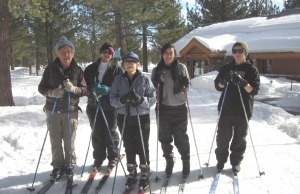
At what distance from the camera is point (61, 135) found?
502 centimetres

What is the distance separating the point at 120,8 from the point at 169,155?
2014 cm

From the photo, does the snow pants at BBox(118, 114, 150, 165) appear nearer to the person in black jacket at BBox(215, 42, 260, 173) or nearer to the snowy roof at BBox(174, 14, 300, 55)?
the person in black jacket at BBox(215, 42, 260, 173)

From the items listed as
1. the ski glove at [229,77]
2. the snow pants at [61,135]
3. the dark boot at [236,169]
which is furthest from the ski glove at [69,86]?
the dark boot at [236,169]

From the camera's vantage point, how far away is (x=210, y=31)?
28344mm

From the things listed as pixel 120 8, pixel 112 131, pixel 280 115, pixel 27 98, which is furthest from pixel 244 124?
pixel 120 8

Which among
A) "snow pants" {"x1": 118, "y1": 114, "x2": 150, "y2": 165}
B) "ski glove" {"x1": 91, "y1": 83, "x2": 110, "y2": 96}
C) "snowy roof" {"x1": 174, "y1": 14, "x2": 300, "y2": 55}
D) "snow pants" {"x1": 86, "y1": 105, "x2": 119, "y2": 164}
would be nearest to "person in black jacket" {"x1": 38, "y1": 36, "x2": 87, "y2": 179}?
"ski glove" {"x1": 91, "y1": 83, "x2": 110, "y2": 96}

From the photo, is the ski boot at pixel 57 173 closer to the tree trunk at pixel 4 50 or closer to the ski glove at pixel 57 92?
the ski glove at pixel 57 92

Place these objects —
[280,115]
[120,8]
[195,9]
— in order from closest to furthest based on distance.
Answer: [280,115]
[120,8]
[195,9]

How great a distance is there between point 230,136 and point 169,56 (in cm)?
159

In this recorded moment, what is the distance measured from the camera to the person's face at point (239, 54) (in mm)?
5062

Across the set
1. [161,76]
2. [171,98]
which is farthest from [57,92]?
[171,98]

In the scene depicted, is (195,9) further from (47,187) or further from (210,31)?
(47,187)

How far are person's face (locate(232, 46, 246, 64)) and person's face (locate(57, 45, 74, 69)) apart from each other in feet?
8.03

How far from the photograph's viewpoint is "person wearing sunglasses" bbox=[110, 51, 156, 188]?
4.64 metres
